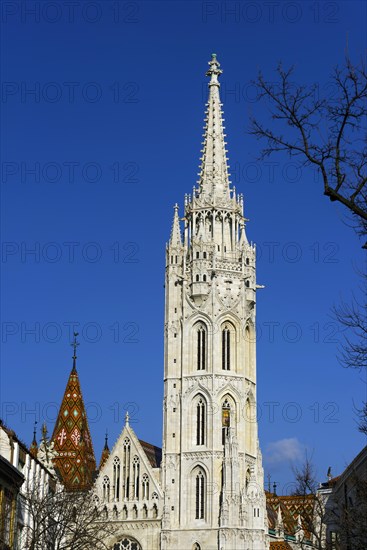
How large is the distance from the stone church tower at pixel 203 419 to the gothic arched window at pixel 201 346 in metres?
0.09

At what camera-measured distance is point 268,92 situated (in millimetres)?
20375

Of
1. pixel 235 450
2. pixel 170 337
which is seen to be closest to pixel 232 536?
pixel 235 450

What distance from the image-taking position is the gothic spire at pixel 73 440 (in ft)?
324

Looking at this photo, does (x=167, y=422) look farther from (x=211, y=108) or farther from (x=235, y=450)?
(x=211, y=108)

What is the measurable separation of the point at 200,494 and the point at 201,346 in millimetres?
12838

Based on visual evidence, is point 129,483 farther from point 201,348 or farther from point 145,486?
point 201,348

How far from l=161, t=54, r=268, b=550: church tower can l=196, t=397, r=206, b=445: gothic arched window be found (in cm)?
8

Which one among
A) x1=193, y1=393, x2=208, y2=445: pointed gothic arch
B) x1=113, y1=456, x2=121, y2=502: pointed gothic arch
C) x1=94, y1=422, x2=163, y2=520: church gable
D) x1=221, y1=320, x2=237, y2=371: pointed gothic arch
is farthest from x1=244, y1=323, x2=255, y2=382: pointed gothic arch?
x1=113, y1=456, x2=121, y2=502: pointed gothic arch

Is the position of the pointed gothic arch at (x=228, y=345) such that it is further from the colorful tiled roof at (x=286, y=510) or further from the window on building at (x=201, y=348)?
the colorful tiled roof at (x=286, y=510)

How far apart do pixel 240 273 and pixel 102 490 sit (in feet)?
73.9

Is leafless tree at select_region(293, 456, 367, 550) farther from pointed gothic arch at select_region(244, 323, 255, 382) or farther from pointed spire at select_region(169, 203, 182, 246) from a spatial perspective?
pointed spire at select_region(169, 203, 182, 246)

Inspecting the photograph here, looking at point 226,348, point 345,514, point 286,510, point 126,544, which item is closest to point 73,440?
point 126,544

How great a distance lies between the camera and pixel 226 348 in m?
91.0

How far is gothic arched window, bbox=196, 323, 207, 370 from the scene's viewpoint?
297 feet
